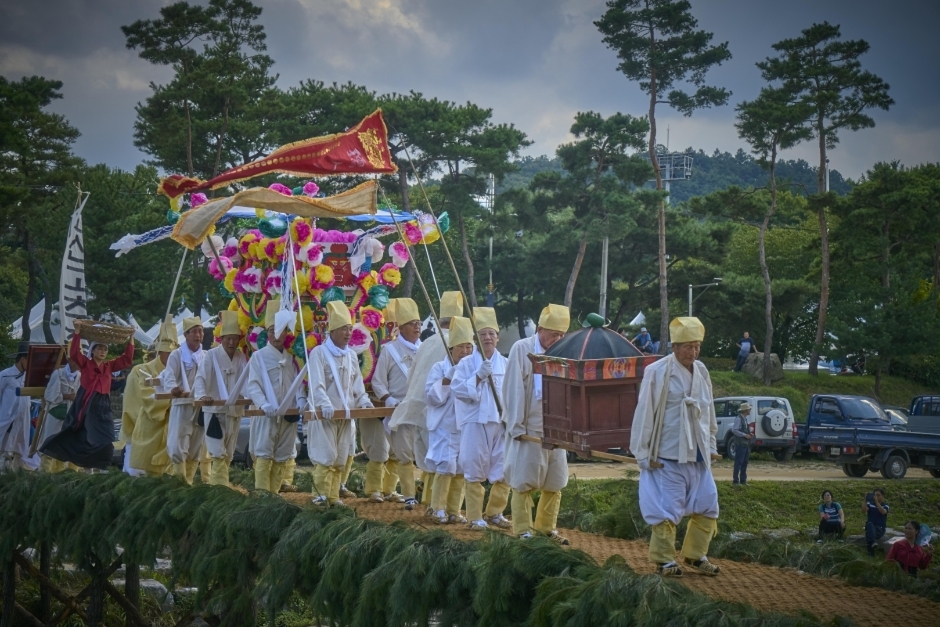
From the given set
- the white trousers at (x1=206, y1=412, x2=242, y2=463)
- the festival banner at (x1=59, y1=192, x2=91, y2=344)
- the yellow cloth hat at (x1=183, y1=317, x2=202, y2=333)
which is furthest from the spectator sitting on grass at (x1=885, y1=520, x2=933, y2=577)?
the festival banner at (x1=59, y1=192, x2=91, y2=344)

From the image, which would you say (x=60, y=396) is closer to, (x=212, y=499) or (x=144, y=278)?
(x=212, y=499)

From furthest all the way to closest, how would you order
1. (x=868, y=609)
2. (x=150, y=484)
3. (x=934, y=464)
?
(x=934, y=464) < (x=150, y=484) < (x=868, y=609)

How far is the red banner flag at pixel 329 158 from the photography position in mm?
10727

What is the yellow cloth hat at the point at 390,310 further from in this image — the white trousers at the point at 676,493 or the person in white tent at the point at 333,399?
the white trousers at the point at 676,493

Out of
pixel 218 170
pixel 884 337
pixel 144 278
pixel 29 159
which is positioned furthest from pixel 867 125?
pixel 29 159

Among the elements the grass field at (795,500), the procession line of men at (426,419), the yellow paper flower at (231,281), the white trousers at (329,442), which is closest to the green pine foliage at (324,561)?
the procession line of men at (426,419)

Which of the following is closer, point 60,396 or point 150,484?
point 150,484

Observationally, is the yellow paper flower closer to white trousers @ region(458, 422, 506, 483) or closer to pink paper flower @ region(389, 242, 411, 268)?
pink paper flower @ region(389, 242, 411, 268)

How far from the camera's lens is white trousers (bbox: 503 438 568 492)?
875 centimetres

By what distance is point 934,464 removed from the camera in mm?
21812

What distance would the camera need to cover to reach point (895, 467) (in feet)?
71.6

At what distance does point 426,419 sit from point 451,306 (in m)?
1.30

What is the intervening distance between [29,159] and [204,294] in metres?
6.26

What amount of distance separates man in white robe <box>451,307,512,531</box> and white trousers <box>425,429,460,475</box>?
26cm
